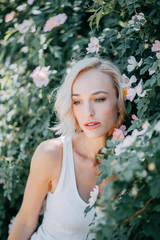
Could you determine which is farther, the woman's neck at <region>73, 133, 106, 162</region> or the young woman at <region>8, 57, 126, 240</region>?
the woman's neck at <region>73, 133, 106, 162</region>

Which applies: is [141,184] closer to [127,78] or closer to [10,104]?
[127,78]

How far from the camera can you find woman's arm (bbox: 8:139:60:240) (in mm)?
1666

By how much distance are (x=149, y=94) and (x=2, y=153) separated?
127cm

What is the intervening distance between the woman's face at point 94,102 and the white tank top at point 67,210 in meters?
0.25

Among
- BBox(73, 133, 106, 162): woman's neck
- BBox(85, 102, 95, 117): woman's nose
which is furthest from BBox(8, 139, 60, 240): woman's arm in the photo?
BBox(85, 102, 95, 117): woman's nose

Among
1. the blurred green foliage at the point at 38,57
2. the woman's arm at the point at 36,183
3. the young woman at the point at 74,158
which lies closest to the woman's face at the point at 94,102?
the young woman at the point at 74,158

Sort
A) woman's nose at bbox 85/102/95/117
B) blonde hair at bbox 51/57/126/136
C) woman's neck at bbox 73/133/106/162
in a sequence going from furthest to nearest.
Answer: woman's neck at bbox 73/133/106/162, blonde hair at bbox 51/57/126/136, woman's nose at bbox 85/102/95/117

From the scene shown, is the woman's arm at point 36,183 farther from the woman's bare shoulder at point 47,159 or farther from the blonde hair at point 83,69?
the blonde hair at point 83,69

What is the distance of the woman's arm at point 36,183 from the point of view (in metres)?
1.67

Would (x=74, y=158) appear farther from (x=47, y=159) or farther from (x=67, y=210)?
(x=67, y=210)

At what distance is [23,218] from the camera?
178 cm

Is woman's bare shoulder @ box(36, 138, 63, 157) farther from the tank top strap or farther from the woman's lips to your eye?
the woman's lips

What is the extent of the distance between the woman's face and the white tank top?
254mm

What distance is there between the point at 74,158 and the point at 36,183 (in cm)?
26
